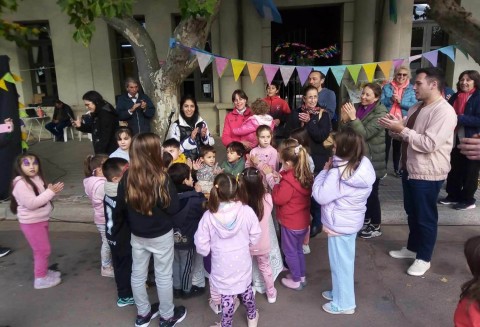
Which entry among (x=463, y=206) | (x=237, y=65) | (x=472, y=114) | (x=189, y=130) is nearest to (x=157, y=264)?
(x=189, y=130)

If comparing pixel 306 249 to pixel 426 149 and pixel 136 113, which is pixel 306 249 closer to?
pixel 426 149

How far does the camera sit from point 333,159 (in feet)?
9.95

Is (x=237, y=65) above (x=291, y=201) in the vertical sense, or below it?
above

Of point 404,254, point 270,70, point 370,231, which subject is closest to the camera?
point 404,254

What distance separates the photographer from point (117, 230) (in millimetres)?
3043

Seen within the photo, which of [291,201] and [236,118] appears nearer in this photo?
[291,201]

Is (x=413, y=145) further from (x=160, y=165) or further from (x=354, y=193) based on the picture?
(x=160, y=165)

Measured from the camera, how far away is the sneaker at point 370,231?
14.6 ft

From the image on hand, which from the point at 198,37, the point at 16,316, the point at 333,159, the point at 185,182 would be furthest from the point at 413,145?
the point at 16,316

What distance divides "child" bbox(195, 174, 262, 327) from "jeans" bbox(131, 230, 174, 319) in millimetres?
A: 281

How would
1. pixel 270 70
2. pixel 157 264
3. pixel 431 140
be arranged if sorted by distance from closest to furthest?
1. pixel 157 264
2. pixel 431 140
3. pixel 270 70

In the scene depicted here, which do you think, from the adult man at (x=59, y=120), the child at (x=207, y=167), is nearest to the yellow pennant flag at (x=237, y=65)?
the child at (x=207, y=167)

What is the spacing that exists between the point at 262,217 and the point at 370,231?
74.9 inches

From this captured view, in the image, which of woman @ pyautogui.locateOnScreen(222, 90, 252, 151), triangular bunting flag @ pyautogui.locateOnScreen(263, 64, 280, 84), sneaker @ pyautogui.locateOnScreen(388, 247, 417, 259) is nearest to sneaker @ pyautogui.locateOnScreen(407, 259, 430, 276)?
sneaker @ pyautogui.locateOnScreen(388, 247, 417, 259)
